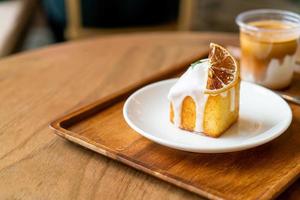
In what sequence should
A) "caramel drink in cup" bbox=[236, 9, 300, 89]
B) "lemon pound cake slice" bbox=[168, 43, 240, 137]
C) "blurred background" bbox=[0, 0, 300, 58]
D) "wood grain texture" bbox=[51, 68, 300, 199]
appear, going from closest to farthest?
1. "wood grain texture" bbox=[51, 68, 300, 199]
2. "lemon pound cake slice" bbox=[168, 43, 240, 137]
3. "caramel drink in cup" bbox=[236, 9, 300, 89]
4. "blurred background" bbox=[0, 0, 300, 58]

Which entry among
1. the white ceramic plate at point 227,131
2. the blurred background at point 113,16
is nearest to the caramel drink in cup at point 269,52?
the white ceramic plate at point 227,131

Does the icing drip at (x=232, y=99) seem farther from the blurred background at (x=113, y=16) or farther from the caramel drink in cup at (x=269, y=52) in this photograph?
the blurred background at (x=113, y=16)

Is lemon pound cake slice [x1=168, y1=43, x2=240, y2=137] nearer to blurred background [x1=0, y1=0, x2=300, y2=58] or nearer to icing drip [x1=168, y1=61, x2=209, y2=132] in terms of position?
icing drip [x1=168, y1=61, x2=209, y2=132]

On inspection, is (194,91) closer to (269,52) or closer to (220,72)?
(220,72)

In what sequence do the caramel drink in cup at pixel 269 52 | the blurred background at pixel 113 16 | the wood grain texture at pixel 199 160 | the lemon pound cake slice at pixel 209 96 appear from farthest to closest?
the blurred background at pixel 113 16
the caramel drink in cup at pixel 269 52
the lemon pound cake slice at pixel 209 96
the wood grain texture at pixel 199 160

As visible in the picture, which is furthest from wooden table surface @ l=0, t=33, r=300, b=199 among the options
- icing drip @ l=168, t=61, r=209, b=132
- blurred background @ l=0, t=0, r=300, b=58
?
blurred background @ l=0, t=0, r=300, b=58
